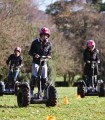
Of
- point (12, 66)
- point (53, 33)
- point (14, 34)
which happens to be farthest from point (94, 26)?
point (12, 66)

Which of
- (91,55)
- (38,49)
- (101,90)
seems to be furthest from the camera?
(101,90)

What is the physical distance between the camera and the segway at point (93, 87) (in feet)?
54.1

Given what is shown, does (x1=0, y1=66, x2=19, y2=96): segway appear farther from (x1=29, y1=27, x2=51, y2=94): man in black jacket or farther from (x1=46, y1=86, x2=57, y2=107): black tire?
(x1=46, y1=86, x2=57, y2=107): black tire

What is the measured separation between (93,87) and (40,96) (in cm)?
454

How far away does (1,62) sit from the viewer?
35438 millimetres

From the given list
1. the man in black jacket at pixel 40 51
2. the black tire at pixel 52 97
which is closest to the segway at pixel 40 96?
the black tire at pixel 52 97

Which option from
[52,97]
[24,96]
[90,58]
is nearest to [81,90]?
[90,58]

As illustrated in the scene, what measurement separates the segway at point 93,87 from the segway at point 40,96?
13.9 ft

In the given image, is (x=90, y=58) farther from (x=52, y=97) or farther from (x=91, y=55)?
Answer: (x=52, y=97)

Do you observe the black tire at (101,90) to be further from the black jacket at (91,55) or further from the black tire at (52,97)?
the black tire at (52,97)

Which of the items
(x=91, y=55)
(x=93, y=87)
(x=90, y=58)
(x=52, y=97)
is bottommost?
(x=52, y=97)

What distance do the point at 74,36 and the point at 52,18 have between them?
4.41 meters

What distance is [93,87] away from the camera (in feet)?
54.7

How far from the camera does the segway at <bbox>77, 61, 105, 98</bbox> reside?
54.1ft
